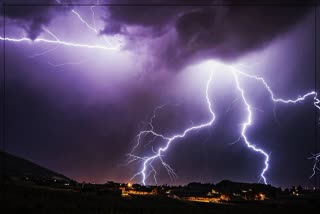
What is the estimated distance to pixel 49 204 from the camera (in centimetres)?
2031

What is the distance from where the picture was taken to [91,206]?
72.2ft

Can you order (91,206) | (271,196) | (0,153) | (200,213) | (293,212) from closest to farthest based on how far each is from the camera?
(91,206)
(200,213)
(293,212)
(271,196)
(0,153)

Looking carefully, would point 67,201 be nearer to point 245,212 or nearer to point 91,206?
point 91,206

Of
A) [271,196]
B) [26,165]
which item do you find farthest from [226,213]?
[26,165]

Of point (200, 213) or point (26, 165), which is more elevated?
point (26, 165)

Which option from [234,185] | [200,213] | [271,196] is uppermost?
[234,185]

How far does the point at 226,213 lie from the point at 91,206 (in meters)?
9.25

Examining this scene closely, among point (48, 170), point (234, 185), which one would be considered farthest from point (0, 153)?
point (234, 185)

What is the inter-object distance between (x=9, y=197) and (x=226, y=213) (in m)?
13.7

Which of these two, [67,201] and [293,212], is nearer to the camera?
[67,201]

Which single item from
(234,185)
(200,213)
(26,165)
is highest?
(26,165)

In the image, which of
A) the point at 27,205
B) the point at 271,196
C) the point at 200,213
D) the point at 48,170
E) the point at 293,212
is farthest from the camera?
the point at 48,170

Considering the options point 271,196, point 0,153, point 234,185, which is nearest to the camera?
point 271,196

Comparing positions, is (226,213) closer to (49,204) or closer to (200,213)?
(200,213)
